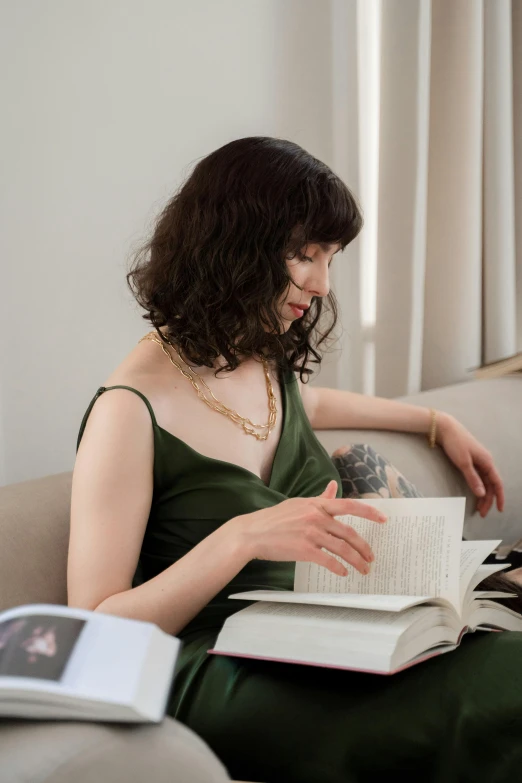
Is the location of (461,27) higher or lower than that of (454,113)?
higher

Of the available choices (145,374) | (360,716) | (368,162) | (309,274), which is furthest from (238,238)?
(368,162)

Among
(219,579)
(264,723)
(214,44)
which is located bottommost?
(264,723)

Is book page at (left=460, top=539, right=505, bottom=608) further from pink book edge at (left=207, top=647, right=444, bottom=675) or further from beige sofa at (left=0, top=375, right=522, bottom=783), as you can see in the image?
beige sofa at (left=0, top=375, right=522, bottom=783)

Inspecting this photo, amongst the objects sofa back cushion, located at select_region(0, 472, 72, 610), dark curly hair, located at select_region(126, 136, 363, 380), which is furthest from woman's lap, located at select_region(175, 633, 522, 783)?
dark curly hair, located at select_region(126, 136, 363, 380)

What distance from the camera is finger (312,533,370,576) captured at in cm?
110

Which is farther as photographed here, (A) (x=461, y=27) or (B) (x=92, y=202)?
(A) (x=461, y=27)

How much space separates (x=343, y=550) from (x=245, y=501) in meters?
0.31

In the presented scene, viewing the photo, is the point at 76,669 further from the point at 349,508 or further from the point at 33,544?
the point at 33,544

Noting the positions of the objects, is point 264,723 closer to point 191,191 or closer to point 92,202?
point 191,191

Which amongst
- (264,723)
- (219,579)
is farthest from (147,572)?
(264,723)

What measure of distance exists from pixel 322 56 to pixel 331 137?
0.75ft

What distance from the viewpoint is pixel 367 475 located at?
5.55 feet

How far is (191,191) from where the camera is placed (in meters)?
1.46

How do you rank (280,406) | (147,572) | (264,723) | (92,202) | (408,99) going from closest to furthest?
(264,723), (147,572), (280,406), (92,202), (408,99)
